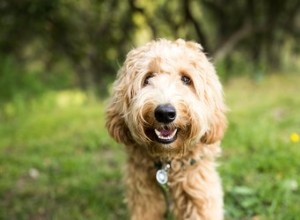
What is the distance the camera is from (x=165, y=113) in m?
3.24

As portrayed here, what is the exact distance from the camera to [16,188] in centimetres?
529

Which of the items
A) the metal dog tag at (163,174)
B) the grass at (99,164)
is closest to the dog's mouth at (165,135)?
the metal dog tag at (163,174)

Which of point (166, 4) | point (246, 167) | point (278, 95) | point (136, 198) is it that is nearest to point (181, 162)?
point (136, 198)

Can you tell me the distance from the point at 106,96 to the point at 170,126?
19.3ft

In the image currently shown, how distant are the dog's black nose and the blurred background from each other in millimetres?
950

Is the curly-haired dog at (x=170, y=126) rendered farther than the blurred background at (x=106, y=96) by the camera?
No

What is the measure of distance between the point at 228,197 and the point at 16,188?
1.98 m

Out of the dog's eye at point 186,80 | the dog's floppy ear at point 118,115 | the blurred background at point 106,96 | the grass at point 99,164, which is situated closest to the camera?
the dog's eye at point 186,80

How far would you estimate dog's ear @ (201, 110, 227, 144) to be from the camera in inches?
144

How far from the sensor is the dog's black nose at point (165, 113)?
3242 mm

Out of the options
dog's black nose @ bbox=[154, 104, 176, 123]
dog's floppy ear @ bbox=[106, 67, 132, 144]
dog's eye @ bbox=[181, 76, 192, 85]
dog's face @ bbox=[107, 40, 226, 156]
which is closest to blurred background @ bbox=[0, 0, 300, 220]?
dog's floppy ear @ bbox=[106, 67, 132, 144]

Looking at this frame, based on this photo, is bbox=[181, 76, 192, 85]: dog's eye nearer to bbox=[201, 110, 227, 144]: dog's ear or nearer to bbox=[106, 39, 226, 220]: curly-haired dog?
bbox=[106, 39, 226, 220]: curly-haired dog

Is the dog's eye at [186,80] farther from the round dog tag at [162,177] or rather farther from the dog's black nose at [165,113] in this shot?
the round dog tag at [162,177]

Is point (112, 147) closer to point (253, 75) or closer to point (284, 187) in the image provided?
point (284, 187)
